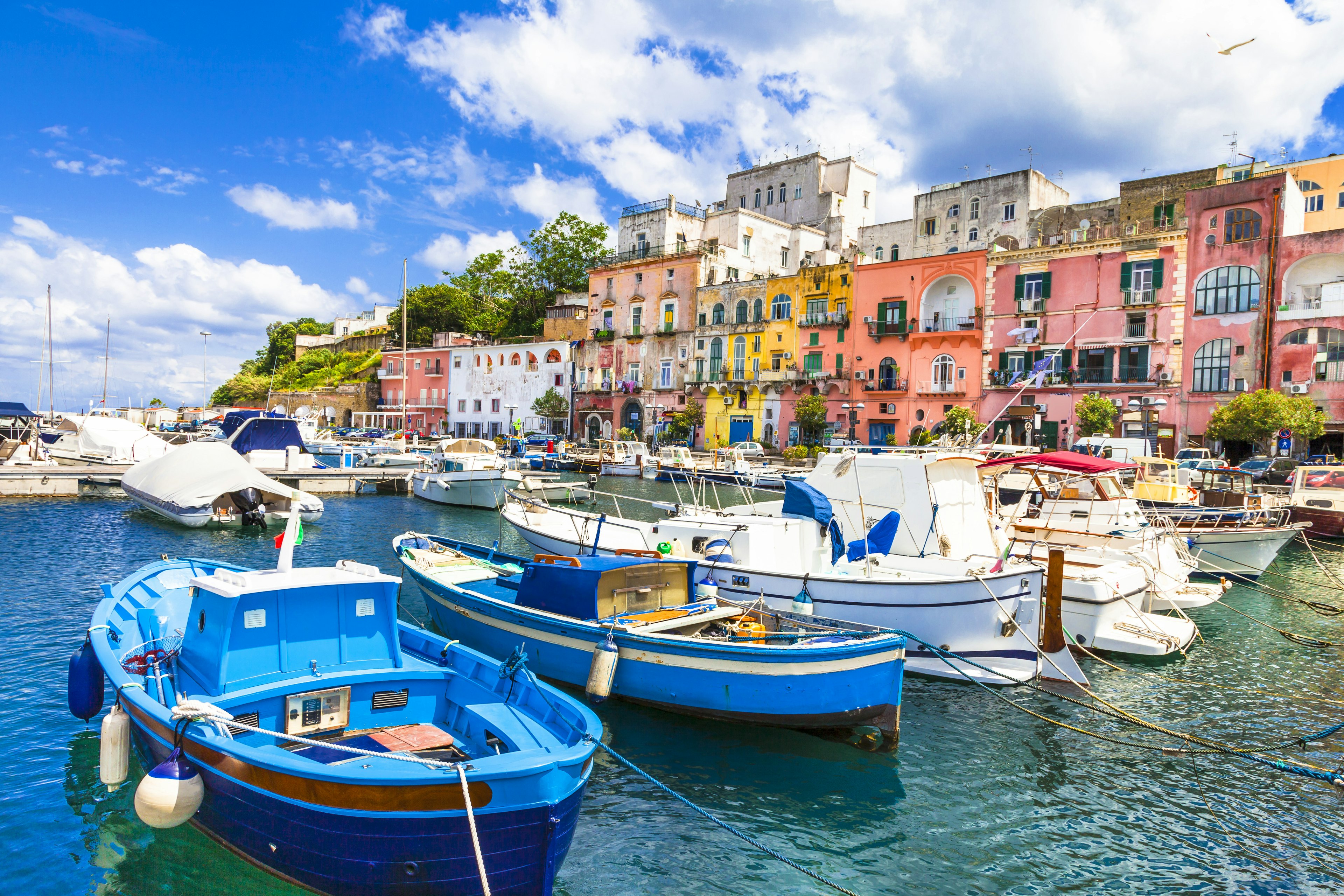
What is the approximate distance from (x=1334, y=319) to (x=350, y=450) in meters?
50.6

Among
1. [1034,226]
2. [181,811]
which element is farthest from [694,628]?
[1034,226]

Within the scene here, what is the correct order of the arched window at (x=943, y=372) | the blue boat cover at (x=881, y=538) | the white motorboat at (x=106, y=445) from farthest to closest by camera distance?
the arched window at (x=943, y=372) → the white motorboat at (x=106, y=445) → the blue boat cover at (x=881, y=538)

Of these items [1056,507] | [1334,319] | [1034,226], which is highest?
[1034,226]

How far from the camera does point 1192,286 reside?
125ft

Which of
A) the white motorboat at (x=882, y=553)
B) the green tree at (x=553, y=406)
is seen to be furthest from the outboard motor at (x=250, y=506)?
the green tree at (x=553, y=406)

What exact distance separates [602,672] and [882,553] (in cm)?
636

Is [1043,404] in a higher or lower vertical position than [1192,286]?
lower

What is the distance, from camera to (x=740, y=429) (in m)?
54.7

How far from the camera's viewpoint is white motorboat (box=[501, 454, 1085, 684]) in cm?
1201

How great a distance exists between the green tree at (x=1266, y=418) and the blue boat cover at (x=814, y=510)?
2657cm

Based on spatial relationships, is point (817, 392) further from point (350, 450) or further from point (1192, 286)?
point (350, 450)

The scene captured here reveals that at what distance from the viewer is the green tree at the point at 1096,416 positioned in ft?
123

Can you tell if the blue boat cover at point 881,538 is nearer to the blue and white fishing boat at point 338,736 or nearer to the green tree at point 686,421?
the blue and white fishing boat at point 338,736

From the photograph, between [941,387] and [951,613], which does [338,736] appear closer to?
[951,613]
